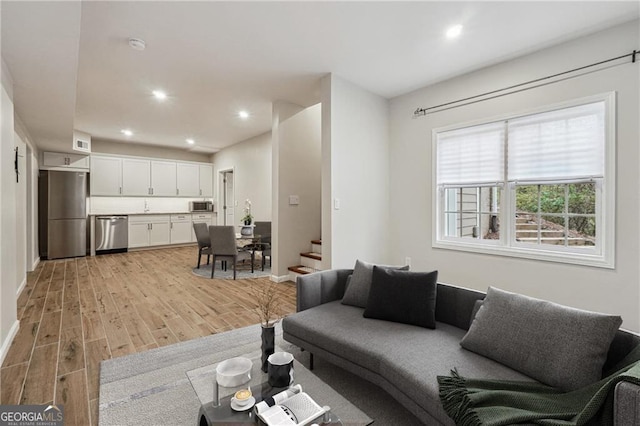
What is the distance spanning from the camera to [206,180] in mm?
8938

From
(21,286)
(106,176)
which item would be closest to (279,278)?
(21,286)

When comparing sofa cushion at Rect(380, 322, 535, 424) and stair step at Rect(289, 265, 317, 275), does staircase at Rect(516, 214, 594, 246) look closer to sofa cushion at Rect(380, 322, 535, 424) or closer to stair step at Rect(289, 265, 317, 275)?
sofa cushion at Rect(380, 322, 535, 424)

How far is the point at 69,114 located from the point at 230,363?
14.1 ft

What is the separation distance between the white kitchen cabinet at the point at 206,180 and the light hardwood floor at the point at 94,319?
3.63 m

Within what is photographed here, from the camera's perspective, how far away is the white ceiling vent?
6.32m

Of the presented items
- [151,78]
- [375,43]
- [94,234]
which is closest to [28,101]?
[151,78]

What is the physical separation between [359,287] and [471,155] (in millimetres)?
2323

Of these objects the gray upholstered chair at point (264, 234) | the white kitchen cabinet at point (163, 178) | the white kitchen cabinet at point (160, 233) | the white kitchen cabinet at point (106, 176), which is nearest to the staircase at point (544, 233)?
the gray upholstered chair at point (264, 234)

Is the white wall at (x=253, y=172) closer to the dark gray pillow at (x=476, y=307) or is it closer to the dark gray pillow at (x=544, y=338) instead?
the dark gray pillow at (x=476, y=307)

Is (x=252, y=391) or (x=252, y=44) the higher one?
(x=252, y=44)

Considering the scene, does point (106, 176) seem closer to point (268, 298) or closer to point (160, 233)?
point (160, 233)

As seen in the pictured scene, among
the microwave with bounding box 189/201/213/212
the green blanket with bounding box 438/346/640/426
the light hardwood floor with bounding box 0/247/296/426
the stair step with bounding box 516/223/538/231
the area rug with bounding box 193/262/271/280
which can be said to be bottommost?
the light hardwood floor with bounding box 0/247/296/426

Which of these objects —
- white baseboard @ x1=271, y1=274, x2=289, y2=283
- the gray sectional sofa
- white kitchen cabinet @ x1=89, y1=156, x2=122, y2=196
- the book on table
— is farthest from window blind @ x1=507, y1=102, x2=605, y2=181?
white kitchen cabinet @ x1=89, y1=156, x2=122, y2=196

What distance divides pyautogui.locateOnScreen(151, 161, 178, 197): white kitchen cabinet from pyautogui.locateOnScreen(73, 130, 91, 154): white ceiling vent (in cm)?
147
